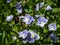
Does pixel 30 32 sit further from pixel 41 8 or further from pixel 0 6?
pixel 0 6

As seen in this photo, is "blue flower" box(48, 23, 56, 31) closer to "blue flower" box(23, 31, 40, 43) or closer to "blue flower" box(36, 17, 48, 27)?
"blue flower" box(36, 17, 48, 27)

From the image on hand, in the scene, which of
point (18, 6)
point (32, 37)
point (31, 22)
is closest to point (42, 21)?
point (31, 22)

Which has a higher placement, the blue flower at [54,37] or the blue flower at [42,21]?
the blue flower at [42,21]

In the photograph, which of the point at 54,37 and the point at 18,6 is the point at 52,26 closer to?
the point at 54,37

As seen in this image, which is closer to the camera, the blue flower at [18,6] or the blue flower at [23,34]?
the blue flower at [23,34]

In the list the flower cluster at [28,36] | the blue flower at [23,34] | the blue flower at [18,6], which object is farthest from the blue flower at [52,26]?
the blue flower at [18,6]

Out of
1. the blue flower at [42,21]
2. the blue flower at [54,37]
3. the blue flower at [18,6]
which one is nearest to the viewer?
the blue flower at [54,37]

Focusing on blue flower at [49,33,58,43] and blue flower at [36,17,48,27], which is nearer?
blue flower at [49,33,58,43]

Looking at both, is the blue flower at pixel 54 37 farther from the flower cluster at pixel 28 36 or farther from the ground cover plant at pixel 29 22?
the flower cluster at pixel 28 36

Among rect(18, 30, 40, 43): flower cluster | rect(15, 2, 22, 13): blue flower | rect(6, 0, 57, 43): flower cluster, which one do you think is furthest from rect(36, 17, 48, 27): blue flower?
rect(15, 2, 22, 13): blue flower

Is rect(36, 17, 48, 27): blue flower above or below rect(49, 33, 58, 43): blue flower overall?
above
